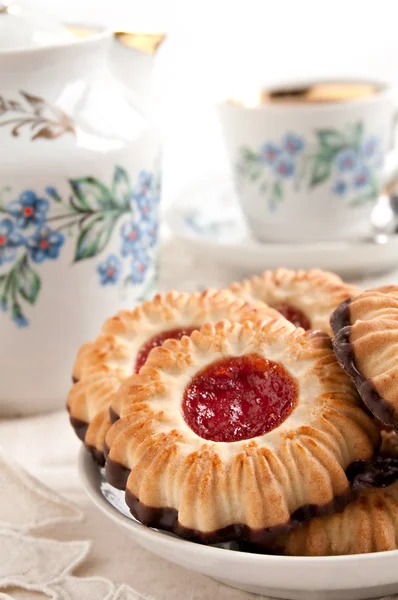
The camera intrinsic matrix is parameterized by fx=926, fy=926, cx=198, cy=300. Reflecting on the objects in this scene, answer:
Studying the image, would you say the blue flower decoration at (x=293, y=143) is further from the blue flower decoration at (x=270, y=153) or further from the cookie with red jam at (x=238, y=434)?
the cookie with red jam at (x=238, y=434)

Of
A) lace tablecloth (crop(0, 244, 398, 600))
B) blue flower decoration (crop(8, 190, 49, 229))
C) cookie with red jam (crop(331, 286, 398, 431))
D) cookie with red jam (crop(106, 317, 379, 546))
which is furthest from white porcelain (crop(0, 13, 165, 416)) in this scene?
cookie with red jam (crop(331, 286, 398, 431))

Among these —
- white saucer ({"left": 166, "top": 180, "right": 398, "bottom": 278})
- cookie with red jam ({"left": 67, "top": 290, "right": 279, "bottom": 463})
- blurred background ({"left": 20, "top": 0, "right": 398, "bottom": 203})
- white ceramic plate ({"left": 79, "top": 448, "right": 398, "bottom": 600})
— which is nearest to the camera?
white ceramic plate ({"left": 79, "top": 448, "right": 398, "bottom": 600})

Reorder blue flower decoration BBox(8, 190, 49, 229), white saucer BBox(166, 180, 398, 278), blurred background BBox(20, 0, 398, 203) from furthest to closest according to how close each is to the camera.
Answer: blurred background BBox(20, 0, 398, 203)
white saucer BBox(166, 180, 398, 278)
blue flower decoration BBox(8, 190, 49, 229)

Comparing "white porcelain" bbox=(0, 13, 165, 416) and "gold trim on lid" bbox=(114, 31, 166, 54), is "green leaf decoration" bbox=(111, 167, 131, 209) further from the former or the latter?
"gold trim on lid" bbox=(114, 31, 166, 54)

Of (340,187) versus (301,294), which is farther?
(340,187)

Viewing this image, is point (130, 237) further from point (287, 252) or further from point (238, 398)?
point (238, 398)

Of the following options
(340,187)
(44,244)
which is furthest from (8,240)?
(340,187)

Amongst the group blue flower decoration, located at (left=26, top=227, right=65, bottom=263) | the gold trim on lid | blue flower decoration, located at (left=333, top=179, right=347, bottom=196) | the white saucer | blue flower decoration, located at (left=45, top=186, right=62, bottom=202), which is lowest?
the white saucer

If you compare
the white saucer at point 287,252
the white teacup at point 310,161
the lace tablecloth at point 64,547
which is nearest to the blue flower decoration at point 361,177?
the white teacup at point 310,161
